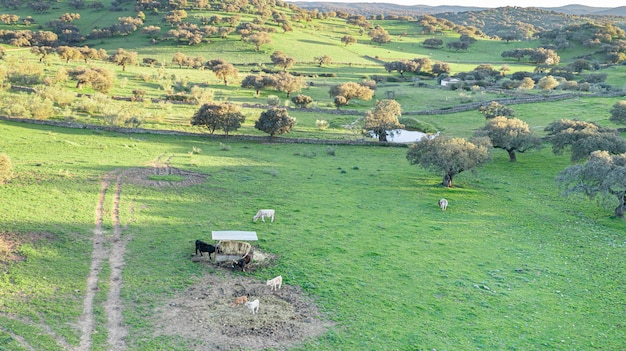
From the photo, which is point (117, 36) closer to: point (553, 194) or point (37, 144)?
point (37, 144)

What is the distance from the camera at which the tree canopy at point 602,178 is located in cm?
3788

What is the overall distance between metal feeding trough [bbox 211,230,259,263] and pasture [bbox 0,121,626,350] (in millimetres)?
1445

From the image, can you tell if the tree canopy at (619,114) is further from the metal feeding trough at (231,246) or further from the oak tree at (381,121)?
the metal feeding trough at (231,246)

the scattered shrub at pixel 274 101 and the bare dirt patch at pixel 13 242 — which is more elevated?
the scattered shrub at pixel 274 101

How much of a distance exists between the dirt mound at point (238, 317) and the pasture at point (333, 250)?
45 cm

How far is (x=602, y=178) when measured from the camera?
128ft

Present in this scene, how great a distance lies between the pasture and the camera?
22.0m

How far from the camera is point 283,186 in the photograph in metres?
43.8

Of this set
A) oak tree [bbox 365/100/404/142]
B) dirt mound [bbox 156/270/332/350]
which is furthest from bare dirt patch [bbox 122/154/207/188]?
oak tree [bbox 365/100/404/142]

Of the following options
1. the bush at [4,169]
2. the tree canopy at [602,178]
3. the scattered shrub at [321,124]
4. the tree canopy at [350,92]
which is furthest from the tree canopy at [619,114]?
the bush at [4,169]

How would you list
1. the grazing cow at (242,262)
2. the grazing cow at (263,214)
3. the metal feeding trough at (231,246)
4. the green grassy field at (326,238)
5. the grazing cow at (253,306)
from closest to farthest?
the green grassy field at (326,238), the grazing cow at (253,306), the grazing cow at (242,262), the metal feeding trough at (231,246), the grazing cow at (263,214)

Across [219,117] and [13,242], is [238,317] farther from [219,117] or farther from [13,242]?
[219,117]

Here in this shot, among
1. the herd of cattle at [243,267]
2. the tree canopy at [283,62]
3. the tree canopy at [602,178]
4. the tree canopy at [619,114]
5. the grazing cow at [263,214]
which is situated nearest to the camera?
the herd of cattle at [243,267]

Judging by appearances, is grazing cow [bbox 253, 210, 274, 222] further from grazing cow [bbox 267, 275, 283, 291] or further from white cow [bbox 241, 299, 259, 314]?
white cow [bbox 241, 299, 259, 314]
